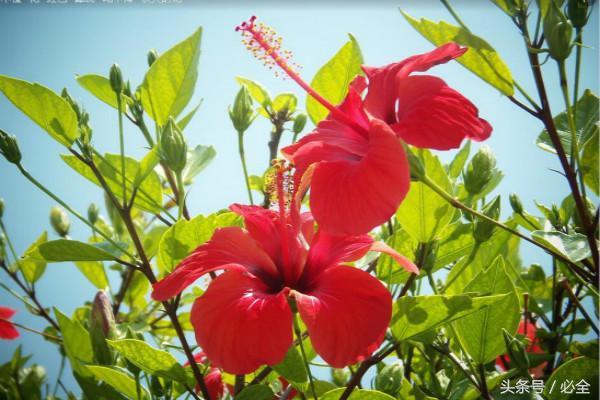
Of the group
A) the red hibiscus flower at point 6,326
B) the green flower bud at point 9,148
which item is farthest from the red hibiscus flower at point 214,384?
the red hibiscus flower at point 6,326

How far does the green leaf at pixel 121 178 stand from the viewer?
1.00 metres

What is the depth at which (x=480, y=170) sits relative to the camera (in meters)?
0.88

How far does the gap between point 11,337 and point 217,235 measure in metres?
0.92

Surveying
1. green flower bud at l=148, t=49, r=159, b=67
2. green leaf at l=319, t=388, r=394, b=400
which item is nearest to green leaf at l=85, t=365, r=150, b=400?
green leaf at l=319, t=388, r=394, b=400

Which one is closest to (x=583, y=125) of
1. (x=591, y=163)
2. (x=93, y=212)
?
(x=591, y=163)

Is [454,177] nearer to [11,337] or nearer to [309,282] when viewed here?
[309,282]

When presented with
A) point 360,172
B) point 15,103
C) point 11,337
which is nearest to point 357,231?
point 360,172

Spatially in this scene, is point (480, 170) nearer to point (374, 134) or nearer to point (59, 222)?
point (374, 134)

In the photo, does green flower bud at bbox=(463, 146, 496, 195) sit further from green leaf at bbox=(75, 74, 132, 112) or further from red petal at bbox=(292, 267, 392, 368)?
green leaf at bbox=(75, 74, 132, 112)

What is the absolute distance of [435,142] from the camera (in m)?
0.63

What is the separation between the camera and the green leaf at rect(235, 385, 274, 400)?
0.72 meters

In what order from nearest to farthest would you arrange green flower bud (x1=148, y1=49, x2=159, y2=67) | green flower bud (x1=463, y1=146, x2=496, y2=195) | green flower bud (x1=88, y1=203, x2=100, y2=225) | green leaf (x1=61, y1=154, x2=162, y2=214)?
1. green flower bud (x1=463, y1=146, x2=496, y2=195)
2. green leaf (x1=61, y1=154, x2=162, y2=214)
3. green flower bud (x1=148, y1=49, x2=159, y2=67)
4. green flower bud (x1=88, y1=203, x2=100, y2=225)

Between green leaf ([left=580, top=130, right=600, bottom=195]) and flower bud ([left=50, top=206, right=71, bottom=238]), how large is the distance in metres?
1.25

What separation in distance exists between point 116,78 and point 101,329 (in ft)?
1.29
